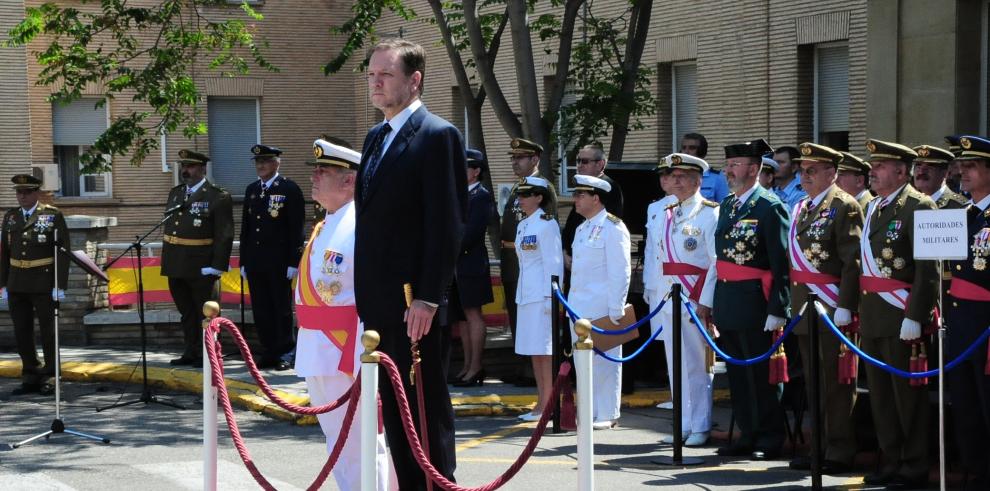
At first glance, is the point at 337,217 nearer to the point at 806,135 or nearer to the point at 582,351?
the point at 582,351

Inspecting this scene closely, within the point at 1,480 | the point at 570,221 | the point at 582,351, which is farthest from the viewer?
the point at 570,221

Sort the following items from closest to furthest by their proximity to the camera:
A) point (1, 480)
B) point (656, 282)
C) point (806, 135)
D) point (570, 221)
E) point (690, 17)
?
point (1, 480) → point (656, 282) → point (570, 221) → point (806, 135) → point (690, 17)

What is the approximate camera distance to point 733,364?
31.1ft

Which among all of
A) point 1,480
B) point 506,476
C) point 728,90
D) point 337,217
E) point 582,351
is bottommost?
point 1,480

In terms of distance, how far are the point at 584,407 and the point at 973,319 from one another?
333 centimetres

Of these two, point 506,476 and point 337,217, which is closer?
point 506,476

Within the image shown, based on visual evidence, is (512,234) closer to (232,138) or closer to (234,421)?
(234,421)

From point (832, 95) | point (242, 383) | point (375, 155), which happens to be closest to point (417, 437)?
point (375, 155)

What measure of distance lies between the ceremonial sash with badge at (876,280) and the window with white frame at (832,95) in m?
9.27

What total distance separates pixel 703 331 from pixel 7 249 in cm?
718

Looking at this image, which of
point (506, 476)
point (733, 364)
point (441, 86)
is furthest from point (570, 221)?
point (441, 86)

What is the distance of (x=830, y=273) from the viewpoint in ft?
29.6

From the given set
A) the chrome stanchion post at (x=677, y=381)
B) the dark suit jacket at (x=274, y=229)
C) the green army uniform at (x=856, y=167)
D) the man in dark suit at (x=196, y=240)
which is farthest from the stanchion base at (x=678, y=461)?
the man in dark suit at (x=196, y=240)

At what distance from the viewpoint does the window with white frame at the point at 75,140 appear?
84.5 feet
